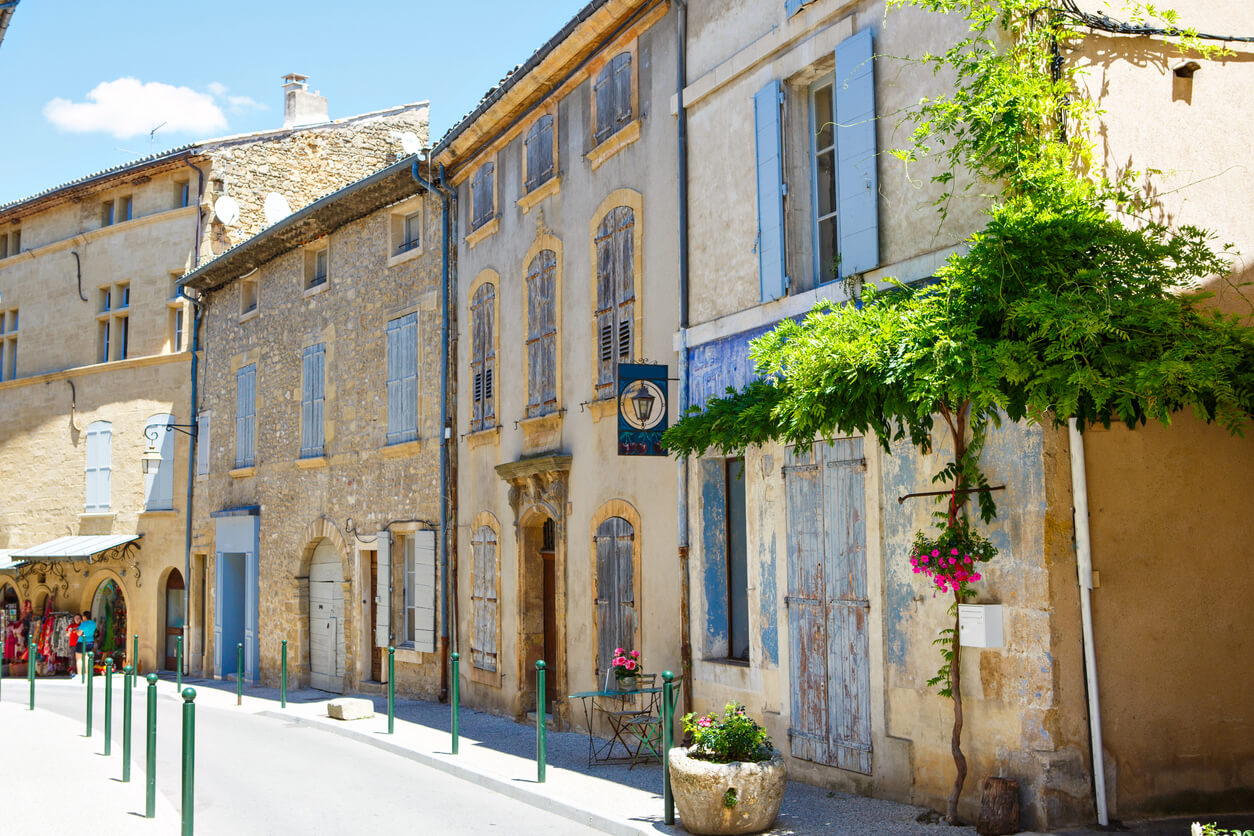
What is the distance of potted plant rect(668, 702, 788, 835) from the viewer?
666cm

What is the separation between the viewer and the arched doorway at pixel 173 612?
76.2 ft

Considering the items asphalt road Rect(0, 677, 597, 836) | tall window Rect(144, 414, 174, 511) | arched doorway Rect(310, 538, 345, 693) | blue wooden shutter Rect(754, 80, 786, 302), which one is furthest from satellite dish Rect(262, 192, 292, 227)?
blue wooden shutter Rect(754, 80, 786, 302)

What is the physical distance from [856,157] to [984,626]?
3239 mm

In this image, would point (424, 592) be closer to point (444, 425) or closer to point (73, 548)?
point (444, 425)

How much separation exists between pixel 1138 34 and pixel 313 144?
19.3 meters

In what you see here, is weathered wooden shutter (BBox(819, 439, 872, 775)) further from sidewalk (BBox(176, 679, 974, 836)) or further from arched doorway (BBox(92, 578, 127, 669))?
arched doorway (BBox(92, 578, 127, 669))

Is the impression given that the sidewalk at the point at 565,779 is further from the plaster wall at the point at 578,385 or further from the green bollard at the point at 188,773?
the green bollard at the point at 188,773

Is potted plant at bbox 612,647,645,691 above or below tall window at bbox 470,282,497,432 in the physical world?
below

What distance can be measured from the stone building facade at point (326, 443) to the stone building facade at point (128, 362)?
1.22 m

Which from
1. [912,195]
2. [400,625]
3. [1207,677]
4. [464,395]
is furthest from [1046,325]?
[400,625]

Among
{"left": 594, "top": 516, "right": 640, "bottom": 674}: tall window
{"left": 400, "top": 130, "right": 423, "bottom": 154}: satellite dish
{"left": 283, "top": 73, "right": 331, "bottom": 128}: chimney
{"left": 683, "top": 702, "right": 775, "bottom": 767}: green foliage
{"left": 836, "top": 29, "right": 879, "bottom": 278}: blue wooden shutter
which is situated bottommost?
{"left": 683, "top": 702, "right": 775, "bottom": 767}: green foliage

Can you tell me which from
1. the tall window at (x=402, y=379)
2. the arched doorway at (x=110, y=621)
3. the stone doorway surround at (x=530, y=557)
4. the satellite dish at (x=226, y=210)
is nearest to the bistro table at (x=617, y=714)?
the stone doorway surround at (x=530, y=557)

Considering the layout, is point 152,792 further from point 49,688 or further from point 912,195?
point 49,688

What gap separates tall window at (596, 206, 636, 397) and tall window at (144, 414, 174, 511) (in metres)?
14.1
